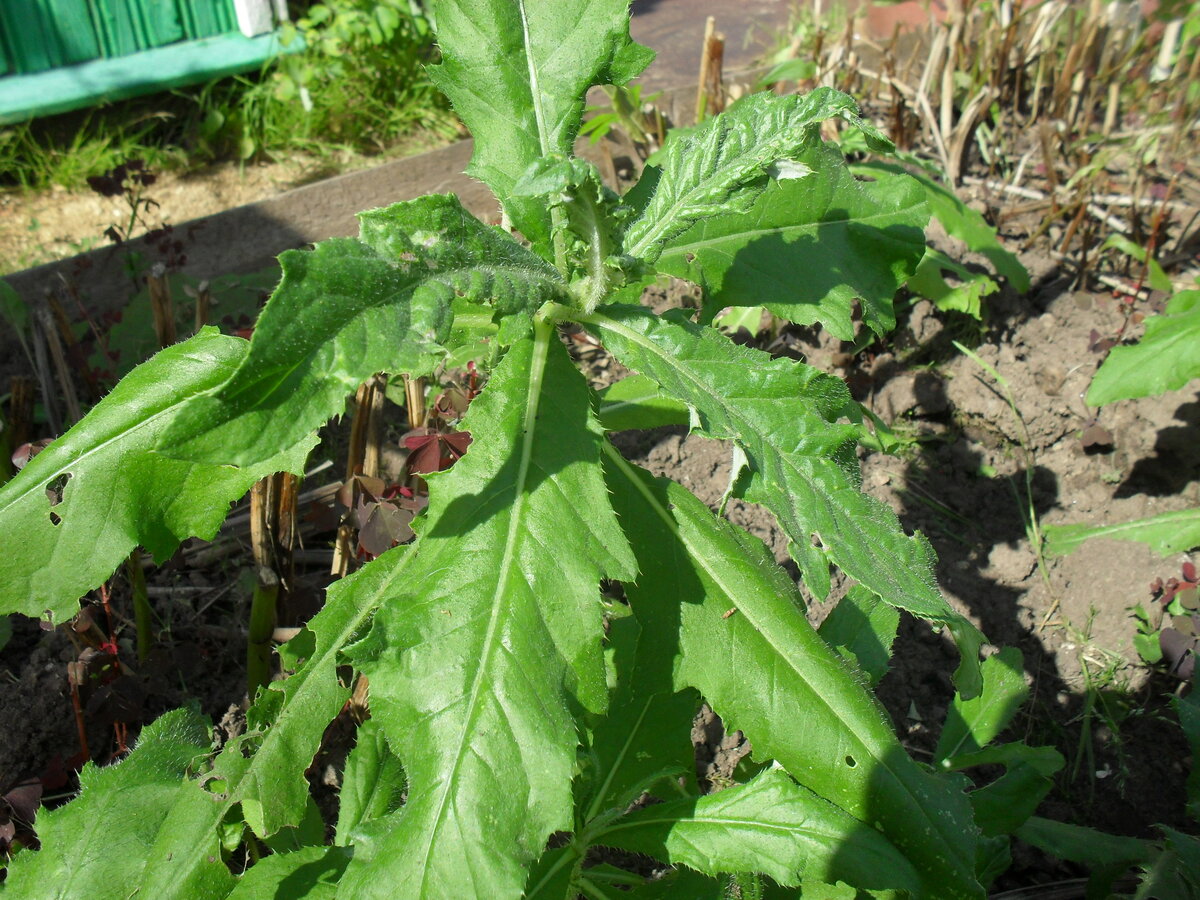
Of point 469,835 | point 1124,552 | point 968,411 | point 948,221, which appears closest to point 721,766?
point 469,835

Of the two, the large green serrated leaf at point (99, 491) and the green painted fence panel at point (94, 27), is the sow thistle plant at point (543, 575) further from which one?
the green painted fence panel at point (94, 27)

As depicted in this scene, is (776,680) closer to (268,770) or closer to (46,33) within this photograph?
(268,770)

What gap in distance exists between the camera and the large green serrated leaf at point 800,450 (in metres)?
1.44

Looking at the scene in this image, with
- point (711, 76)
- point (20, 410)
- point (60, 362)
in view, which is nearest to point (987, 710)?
point (20, 410)

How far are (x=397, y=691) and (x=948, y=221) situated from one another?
2.70m

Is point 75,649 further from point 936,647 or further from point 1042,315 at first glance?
point 1042,315

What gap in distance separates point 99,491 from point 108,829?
69 cm

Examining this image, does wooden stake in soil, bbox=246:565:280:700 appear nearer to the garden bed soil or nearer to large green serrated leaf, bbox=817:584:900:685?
the garden bed soil

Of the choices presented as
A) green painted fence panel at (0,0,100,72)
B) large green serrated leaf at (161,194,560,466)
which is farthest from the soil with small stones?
green painted fence panel at (0,0,100,72)

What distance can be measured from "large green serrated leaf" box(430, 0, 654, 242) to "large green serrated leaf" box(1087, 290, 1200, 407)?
180cm

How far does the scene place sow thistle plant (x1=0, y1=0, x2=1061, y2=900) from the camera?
4.30 feet

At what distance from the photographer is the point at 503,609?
139 cm

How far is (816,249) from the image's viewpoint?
2.05 meters

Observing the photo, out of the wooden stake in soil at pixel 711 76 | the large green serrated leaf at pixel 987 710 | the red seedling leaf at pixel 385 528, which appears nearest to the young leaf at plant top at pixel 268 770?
the red seedling leaf at pixel 385 528
